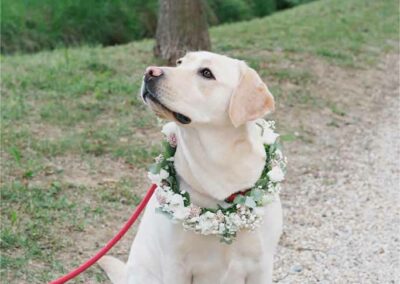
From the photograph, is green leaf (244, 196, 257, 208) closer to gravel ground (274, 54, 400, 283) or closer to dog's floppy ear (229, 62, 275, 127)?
dog's floppy ear (229, 62, 275, 127)

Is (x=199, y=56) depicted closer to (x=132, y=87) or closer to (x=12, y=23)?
(x=132, y=87)

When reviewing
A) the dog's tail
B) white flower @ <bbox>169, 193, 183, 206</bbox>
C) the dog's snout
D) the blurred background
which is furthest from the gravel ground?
the blurred background

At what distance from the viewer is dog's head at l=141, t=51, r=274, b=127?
315 cm

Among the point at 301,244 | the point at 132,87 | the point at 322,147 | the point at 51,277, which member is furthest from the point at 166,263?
the point at 132,87

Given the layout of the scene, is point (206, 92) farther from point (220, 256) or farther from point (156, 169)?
point (220, 256)

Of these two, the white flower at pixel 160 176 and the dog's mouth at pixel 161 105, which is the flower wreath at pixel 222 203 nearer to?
the white flower at pixel 160 176

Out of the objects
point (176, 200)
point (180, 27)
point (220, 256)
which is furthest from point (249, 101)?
point (180, 27)

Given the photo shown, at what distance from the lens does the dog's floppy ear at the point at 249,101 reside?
324 cm

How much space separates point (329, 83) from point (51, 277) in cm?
592

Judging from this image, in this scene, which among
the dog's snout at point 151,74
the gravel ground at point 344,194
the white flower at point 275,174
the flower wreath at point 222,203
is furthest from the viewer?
the gravel ground at point 344,194

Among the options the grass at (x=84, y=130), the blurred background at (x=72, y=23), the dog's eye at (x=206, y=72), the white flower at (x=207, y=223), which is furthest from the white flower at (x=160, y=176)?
the blurred background at (x=72, y=23)

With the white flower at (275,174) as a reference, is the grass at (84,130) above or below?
below

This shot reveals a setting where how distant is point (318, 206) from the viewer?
617 centimetres

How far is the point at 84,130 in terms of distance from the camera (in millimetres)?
7055
